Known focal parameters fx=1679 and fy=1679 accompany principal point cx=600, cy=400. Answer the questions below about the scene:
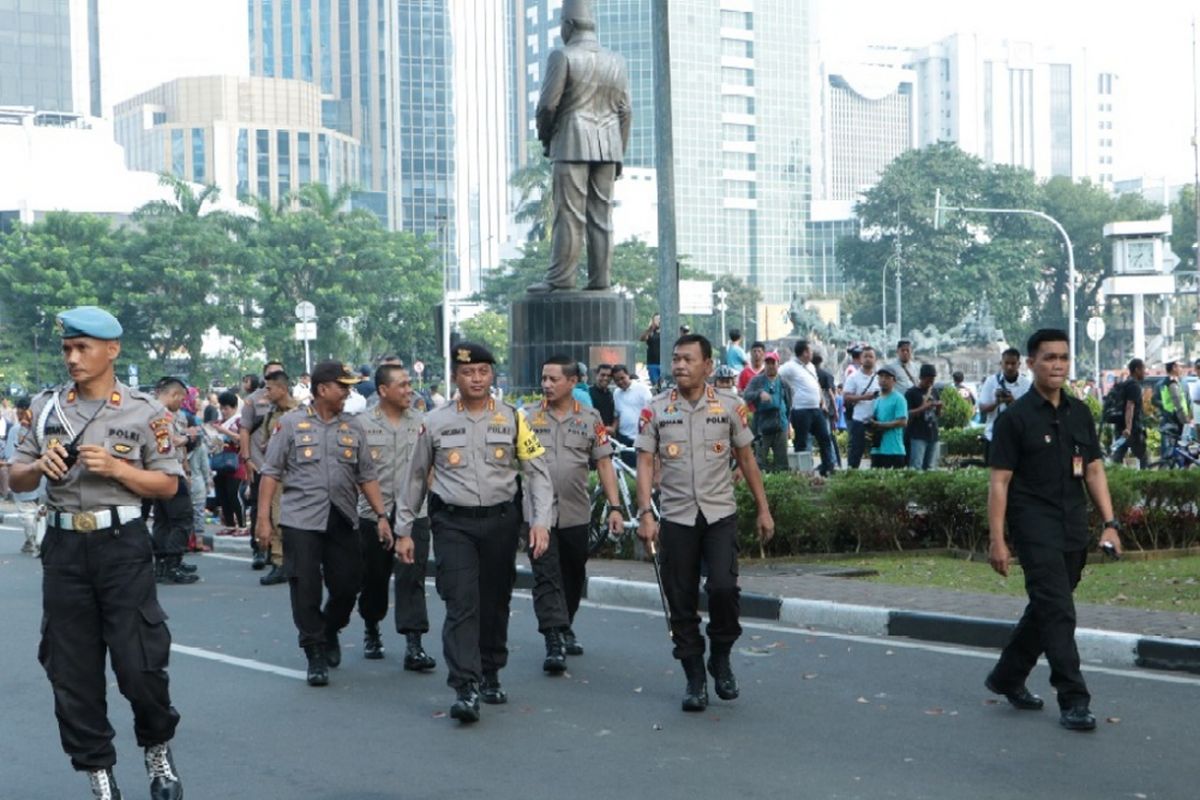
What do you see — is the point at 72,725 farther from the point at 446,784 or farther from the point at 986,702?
the point at 986,702

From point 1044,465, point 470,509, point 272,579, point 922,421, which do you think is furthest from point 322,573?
point 922,421

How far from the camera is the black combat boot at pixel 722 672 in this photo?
8016 millimetres

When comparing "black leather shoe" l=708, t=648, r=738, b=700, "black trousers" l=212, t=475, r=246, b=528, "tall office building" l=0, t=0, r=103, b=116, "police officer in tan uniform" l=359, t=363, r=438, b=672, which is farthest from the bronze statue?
"tall office building" l=0, t=0, r=103, b=116

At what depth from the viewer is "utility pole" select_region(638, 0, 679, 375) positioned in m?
14.6

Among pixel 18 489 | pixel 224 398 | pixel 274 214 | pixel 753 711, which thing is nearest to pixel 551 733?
pixel 753 711

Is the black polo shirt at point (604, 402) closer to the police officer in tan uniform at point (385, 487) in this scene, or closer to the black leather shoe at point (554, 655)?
the police officer in tan uniform at point (385, 487)

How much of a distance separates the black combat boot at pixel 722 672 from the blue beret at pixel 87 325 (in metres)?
3.46

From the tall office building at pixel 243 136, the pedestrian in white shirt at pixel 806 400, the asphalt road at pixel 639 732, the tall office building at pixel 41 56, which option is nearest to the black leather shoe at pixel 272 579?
the asphalt road at pixel 639 732

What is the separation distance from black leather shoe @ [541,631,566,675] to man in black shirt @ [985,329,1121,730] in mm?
2526

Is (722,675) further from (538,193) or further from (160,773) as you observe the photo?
(538,193)

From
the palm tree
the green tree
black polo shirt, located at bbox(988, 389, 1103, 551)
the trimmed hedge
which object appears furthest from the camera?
the palm tree

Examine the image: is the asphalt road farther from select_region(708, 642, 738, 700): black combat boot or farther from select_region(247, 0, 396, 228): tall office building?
select_region(247, 0, 396, 228): tall office building

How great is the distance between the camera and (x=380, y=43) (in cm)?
17388

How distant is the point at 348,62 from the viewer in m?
178
